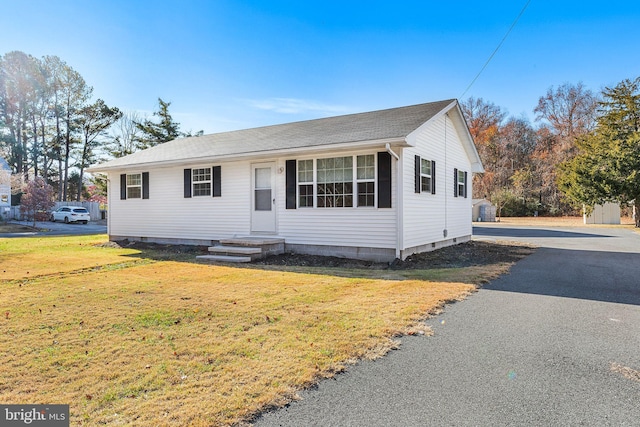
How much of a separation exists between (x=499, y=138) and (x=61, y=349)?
4182 cm

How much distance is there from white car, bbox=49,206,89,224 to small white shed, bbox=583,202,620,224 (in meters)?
37.0

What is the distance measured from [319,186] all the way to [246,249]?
8.21 ft

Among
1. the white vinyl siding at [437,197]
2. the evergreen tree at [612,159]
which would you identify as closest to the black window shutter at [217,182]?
the white vinyl siding at [437,197]

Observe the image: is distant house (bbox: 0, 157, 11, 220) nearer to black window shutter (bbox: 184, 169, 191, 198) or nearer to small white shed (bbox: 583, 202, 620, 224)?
black window shutter (bbox: 184, 169, 191, 198)

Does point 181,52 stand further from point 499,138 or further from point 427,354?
point 499,138

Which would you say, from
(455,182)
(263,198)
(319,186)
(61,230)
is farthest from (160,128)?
(455,182)

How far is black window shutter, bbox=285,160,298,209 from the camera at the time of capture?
9898 mm

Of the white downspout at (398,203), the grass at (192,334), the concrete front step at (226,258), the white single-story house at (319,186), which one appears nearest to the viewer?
the grass at (192,334)

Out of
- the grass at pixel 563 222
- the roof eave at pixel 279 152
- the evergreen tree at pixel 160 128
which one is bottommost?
the grass at pixel 563 222

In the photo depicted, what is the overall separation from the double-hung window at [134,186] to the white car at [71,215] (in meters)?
17.3

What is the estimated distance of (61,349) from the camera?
3.33 m

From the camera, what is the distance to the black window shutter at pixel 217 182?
37.2 feet

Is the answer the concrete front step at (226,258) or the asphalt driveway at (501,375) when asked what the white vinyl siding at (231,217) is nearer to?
the concrete front step at (226,258)

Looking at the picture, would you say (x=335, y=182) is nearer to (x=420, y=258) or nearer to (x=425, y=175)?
(x=425, y=175)
